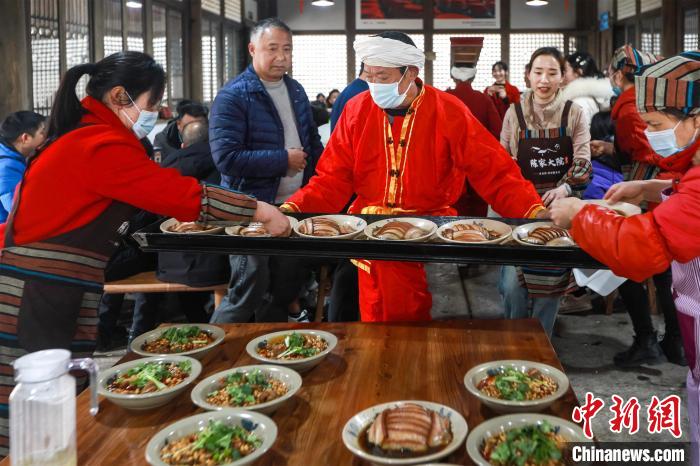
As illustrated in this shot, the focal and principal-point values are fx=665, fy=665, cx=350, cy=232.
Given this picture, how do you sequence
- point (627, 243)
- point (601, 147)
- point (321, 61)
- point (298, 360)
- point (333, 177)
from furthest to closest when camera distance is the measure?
point (321, 61) → point (601, 147) → point (333, 177) → point (298, 360) → point (627, 243)

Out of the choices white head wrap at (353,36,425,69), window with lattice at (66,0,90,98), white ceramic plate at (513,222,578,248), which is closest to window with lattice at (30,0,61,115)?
window with lattice at (66,0,90,98)

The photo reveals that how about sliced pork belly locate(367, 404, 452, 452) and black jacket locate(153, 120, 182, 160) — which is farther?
black jacket locate(153, 120, 182, 160)

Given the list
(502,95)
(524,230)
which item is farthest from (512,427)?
(502,95)

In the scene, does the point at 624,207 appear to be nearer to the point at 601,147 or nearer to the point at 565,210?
the point at 565,210

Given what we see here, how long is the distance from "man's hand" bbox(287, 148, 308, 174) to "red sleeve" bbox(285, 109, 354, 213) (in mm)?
516

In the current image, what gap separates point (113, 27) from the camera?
22.1 ft

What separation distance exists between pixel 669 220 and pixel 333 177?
4.73 feet

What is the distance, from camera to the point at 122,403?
5.61ft

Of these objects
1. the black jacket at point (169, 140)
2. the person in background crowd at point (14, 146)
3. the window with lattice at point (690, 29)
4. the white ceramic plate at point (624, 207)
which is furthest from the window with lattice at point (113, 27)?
the window with lattice at point (690, 29)

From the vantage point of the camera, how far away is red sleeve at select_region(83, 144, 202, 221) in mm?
1945

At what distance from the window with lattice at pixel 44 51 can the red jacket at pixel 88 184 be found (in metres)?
3.76

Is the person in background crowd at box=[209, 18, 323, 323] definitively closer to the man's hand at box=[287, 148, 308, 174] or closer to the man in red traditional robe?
the man's hand at box=[287, 148, 308, 174]

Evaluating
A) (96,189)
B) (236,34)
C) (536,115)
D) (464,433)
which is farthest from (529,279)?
(236,34)

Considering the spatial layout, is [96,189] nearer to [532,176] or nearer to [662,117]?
[662,117]
